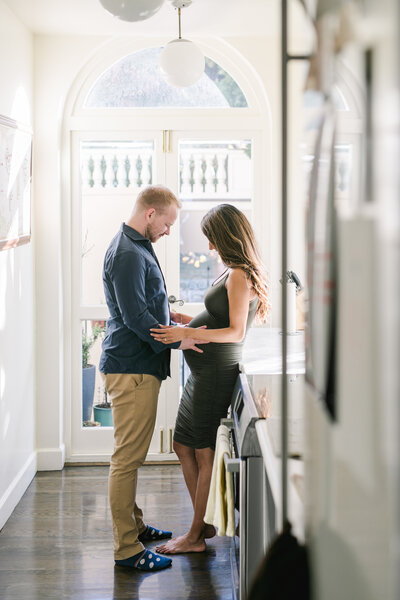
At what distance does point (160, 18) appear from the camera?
142 inches

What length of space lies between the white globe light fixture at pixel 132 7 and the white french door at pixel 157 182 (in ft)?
5.43

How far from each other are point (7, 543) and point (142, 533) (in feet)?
1.97

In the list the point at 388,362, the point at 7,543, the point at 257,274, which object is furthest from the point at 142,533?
the point at 388,362

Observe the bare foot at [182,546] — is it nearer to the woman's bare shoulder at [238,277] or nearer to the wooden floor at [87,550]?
the wooden floor at [87,550]

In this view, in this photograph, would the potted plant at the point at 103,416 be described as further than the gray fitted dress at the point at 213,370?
Yes

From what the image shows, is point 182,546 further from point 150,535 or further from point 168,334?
point 168,334

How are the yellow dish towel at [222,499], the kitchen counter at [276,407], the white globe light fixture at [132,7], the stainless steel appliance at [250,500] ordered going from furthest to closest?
the white globe light fixture at [132,7] < the yellow dish towel at [222,499] < the stainless steel appliance at [250,500] < the kitchen counter at [276,407]

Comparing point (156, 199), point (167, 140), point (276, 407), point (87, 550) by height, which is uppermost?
point (167, 140)

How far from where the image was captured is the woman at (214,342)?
2.75 meters

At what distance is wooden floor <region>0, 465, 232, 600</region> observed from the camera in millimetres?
2686

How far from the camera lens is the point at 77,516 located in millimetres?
3426

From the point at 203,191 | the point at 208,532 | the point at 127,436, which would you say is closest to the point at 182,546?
the point at 208,532

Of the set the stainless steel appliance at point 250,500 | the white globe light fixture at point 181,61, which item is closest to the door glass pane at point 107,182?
the white globe light fixture at point 181,61

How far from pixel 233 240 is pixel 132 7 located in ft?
3.04
